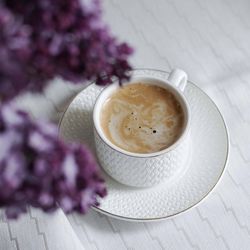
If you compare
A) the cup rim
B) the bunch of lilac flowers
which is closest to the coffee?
the cup rim

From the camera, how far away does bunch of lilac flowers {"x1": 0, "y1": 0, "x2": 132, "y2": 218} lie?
25 centimetres

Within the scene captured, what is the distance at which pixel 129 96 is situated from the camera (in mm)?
623

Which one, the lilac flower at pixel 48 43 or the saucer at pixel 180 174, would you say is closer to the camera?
the lilac flower at pixel 48 43

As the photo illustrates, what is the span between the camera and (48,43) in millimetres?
260

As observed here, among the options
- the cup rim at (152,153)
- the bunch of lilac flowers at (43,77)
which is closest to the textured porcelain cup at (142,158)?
the cup rim at (152,153)

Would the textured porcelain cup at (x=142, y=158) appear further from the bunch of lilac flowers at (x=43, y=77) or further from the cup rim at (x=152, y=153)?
the bunch of lilac flowers at (x=43, y=77)

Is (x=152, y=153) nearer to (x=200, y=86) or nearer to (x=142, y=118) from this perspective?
(x=142, y=118)

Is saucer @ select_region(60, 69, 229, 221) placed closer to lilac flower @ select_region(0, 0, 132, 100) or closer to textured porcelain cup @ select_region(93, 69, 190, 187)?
textured porcelain cup @ select_region(93, 69, 190, 187)

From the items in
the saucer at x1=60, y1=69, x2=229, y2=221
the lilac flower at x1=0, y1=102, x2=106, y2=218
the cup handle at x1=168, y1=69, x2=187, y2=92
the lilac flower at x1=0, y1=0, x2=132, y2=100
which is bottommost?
the saucer at x1=60, y1=69, x2=229, y2=221

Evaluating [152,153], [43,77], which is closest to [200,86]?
[152,153]

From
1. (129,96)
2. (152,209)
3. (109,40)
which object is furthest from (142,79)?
(109,40)

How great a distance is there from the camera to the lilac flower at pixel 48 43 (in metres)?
0.24

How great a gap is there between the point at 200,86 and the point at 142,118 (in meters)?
0.18

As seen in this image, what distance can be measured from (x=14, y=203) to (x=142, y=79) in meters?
0.38
